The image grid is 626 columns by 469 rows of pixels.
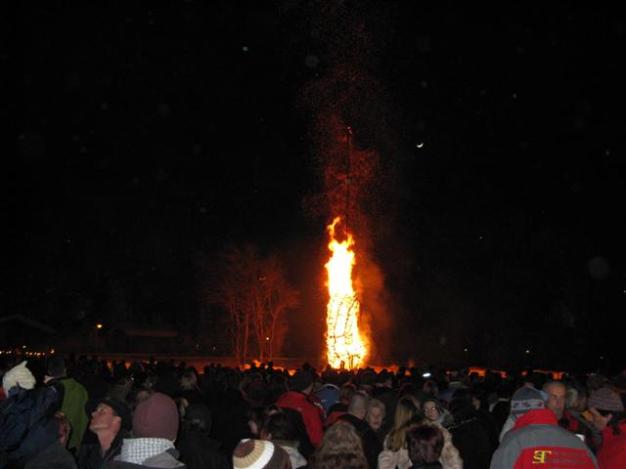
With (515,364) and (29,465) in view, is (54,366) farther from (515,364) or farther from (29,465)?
(515,364)

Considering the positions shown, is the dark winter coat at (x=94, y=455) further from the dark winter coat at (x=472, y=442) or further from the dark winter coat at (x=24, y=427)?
the dark winter coat at (x=472, y=442)

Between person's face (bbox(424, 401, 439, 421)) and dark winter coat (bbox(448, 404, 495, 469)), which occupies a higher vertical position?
person's face (bbox(424, 401, 439, 421))

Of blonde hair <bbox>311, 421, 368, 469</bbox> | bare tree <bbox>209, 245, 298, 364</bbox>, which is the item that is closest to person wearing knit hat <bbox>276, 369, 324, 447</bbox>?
blonde hair <bbox>311, 421, 368, 469</bbox>

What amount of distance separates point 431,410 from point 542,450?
2.68 m

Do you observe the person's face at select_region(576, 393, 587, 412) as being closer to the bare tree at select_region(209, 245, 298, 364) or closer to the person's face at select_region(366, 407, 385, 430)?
the person's face at select_region(366, 407, 385, 430)

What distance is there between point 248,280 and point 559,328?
75.4 ft

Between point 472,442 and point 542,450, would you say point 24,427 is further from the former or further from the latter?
point 472,442

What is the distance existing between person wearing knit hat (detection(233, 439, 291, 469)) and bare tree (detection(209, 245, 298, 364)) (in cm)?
5218

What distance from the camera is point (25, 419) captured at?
5277 mm

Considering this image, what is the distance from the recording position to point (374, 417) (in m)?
7.61

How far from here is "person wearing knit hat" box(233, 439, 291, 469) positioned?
4.71 m

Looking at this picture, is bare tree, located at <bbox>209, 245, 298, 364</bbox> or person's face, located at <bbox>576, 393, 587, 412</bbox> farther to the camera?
bare tree, located at <bbox>209, 245, 298, 364</bbox>

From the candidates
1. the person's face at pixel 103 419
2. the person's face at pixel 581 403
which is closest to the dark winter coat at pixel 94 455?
the person's face at pixel 103 419

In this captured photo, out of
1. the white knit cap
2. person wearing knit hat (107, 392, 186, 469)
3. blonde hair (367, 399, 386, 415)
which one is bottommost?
person wearing knit hat (107, 392, 186, 469)
